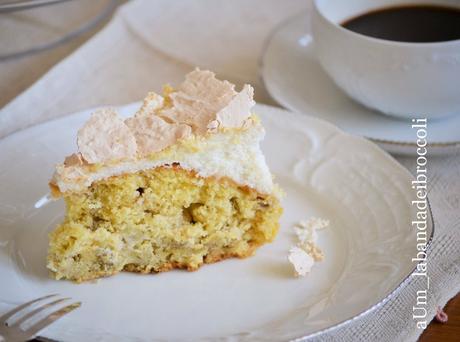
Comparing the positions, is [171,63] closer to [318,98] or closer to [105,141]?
[318,98]

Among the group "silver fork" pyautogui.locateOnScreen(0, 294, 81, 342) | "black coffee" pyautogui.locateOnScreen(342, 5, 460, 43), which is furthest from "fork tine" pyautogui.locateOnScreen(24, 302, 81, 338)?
"black coffee" pyautogui.locateOnScreen(342, 5, 460, 43)

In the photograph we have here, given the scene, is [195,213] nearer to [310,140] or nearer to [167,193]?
[167,193]

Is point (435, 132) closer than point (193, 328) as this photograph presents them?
No

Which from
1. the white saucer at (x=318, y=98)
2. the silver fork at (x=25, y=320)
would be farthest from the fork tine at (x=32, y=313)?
the white saucer at (x=318, y=98)

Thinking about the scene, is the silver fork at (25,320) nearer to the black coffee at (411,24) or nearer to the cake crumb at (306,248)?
the cake crumb at (306,248)

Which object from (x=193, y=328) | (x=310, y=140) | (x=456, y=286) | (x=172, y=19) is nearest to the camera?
(x=193, y=328)

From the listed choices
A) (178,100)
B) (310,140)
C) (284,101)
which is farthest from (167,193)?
(284,101)
